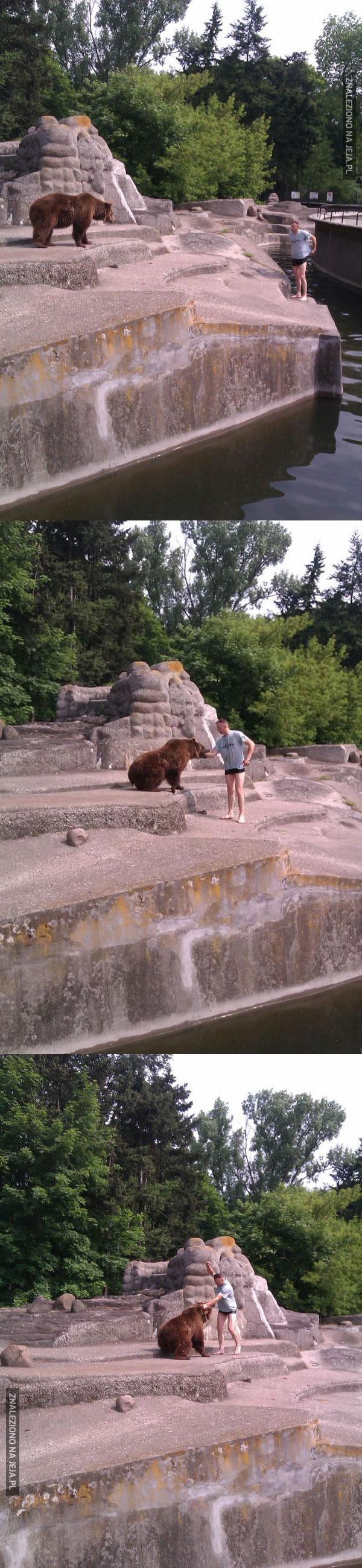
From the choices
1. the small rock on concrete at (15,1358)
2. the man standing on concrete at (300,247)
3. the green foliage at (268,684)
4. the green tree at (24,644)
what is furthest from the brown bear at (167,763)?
the green foliage at (268,684)

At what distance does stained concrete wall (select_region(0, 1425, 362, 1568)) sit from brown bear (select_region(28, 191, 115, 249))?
1299cm

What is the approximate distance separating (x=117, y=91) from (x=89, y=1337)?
26.8 m

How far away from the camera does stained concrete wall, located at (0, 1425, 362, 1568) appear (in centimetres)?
981

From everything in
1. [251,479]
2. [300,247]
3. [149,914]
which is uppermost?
[300,247]

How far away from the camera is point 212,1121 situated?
51094 mm

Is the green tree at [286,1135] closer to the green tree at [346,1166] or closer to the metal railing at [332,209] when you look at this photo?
the green tree at [346,1166]

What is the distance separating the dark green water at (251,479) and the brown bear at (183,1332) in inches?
308

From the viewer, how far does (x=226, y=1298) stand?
13383mm

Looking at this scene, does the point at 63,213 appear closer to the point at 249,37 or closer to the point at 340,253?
the point at 340,253

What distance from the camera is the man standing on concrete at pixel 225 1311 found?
13.4 metres

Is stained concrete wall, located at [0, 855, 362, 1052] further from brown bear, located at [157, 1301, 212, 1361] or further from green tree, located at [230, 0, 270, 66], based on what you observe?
green tree, located at [230, 0, 270, 66]

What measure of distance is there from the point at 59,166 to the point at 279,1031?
12.6 m

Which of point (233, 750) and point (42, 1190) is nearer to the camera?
point (233, 750)

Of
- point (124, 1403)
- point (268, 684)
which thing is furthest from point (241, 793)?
point (268, 684)
